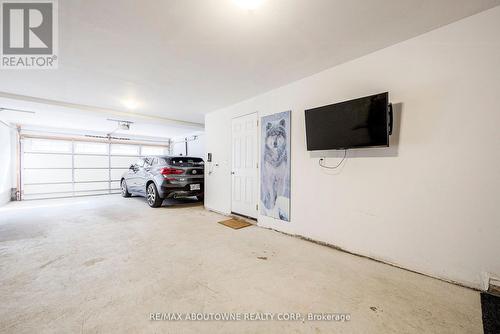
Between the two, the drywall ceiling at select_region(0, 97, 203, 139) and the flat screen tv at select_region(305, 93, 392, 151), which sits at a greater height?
the drywall ceiling at select_region(0, 97, 203, 139)

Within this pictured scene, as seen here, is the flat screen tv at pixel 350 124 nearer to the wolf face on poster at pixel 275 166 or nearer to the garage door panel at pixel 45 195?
the wolf face on poster at pixel 275 166

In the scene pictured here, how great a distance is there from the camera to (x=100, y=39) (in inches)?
82.9

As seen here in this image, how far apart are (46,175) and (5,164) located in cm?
112

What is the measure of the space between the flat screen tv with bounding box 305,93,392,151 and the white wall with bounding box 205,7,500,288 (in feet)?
0.83

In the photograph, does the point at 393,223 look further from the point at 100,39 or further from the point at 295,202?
the point at 100,39

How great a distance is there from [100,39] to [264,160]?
271cm

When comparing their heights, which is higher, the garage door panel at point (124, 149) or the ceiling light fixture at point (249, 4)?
the ceiling light fixture at point (249, 4)

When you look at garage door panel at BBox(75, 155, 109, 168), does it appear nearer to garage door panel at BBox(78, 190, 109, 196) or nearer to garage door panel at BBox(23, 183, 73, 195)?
garage door panel at BBox(23, 183, 73, 195)

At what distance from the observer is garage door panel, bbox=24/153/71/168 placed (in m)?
6.44

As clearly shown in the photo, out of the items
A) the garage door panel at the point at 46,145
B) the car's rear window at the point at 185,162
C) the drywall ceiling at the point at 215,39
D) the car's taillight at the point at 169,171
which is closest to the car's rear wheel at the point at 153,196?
the car's taillight at the point at 169,171

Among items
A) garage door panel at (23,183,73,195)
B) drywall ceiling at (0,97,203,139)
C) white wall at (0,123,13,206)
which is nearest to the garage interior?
drywall ceiling at (0,97,203,139)

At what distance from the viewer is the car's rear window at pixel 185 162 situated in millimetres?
4982

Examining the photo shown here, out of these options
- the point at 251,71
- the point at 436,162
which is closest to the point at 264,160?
the point at 251,71

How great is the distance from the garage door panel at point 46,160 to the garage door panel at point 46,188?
0.67 meters
